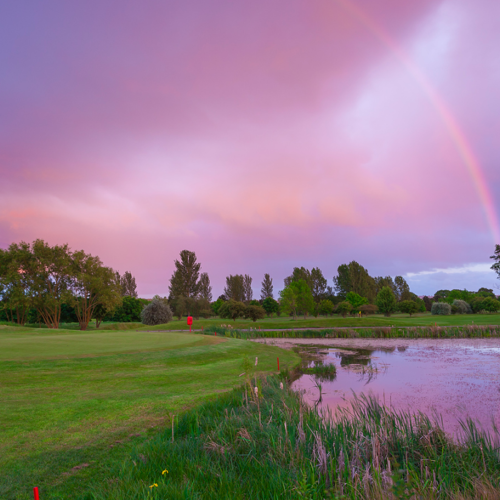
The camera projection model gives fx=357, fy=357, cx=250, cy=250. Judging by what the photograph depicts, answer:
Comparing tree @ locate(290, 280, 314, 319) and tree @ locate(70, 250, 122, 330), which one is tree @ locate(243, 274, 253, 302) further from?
tree @ locate(70, 250, 122, 330)

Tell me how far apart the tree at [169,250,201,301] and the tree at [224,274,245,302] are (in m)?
11.6

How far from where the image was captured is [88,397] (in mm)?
10789

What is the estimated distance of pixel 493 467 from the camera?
530 cm

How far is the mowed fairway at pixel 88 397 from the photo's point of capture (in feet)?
19.8

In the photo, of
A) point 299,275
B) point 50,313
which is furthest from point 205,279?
point 50,313

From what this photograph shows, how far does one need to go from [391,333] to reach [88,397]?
3362 centimetres

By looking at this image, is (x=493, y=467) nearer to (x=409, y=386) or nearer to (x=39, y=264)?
(x=409, y=386)

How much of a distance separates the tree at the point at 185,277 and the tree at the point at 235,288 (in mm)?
11561

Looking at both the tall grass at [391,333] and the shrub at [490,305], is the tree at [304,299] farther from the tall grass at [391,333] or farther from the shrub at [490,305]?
the shrub at [490,305]

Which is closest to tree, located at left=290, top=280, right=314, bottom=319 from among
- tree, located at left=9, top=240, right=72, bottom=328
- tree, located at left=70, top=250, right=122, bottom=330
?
tree, located at left=70, top=250, right=122, bottom=330

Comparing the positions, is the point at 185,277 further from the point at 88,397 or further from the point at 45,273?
the point at 88,397

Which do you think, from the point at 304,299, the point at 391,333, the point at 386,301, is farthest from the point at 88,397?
the point at 386,301

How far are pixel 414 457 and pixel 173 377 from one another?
10.5 m

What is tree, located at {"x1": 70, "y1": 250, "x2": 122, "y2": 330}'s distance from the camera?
52750 mm
